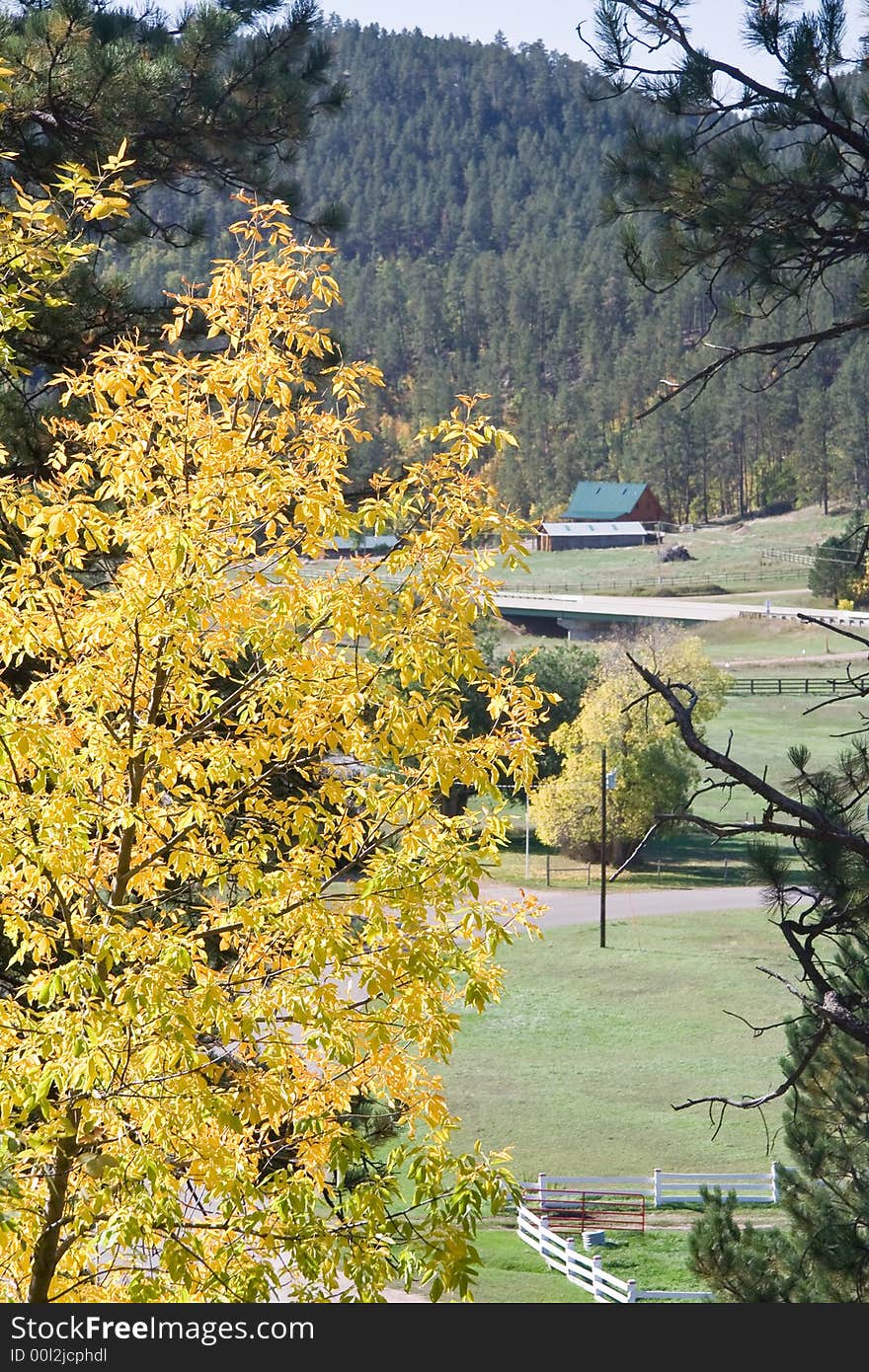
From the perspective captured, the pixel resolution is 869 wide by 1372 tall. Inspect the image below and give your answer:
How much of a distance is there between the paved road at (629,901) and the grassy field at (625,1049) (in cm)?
88

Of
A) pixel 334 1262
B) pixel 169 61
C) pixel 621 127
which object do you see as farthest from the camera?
pixel 169 61

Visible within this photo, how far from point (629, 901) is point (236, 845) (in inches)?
1378

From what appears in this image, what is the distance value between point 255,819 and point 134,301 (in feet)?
19.4

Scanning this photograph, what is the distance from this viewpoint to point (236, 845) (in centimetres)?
586

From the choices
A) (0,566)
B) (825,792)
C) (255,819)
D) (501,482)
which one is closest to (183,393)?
(0,566)

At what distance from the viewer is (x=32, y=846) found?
15.7 ft

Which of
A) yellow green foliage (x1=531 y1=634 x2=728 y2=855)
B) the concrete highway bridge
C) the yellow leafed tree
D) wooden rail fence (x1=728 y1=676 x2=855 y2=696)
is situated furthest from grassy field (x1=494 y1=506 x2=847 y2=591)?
the yellow leafed tree

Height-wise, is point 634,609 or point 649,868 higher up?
point 634,609

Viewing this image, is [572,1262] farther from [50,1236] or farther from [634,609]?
[634,609]

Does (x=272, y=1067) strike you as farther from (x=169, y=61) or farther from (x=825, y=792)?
(x=169, y=61)

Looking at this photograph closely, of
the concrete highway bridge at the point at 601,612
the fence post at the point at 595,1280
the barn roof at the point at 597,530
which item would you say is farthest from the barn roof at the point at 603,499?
the fence post at the point at 595,1280

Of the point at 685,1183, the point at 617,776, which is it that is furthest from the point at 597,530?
the point at 685,1183

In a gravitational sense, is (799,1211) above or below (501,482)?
below

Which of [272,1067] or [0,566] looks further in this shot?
[0,566]
